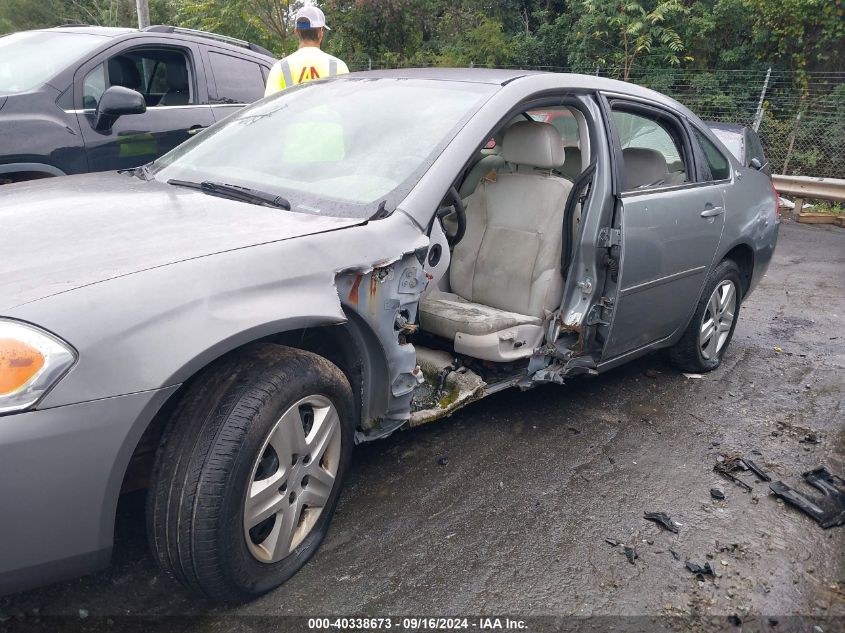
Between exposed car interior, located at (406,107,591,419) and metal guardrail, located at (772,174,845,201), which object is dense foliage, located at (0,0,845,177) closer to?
metal guardrail, located at (772,174,845,201)

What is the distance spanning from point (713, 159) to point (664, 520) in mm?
2392

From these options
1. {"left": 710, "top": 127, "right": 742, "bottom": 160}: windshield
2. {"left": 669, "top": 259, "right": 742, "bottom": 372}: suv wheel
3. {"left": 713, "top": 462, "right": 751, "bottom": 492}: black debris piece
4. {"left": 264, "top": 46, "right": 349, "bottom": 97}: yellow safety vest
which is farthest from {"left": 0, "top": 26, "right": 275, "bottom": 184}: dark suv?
{"left": 710, "top": 127, "right": 742, "bottom": 160}: windshield

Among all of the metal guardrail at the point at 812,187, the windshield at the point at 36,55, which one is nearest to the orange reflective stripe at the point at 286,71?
the windshield at the point at 36,55

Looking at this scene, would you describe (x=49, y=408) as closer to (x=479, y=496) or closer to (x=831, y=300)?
(x=479, y=496)

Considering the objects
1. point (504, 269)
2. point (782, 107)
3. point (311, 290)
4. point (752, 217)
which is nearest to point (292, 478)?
point (311, 290)

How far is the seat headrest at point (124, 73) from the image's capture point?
17.2ft

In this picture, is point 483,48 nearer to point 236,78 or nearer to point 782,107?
point 782,107

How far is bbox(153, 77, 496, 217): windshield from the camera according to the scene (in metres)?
2.80

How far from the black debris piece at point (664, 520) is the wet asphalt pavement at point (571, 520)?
0.10ft

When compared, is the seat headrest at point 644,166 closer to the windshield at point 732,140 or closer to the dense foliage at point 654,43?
the windshield at point 732,140

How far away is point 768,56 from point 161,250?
1477cm

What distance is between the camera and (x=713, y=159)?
436 cm

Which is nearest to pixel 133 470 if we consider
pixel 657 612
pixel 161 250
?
pixel 161 250

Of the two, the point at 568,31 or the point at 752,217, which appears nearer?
the point at 752,217
